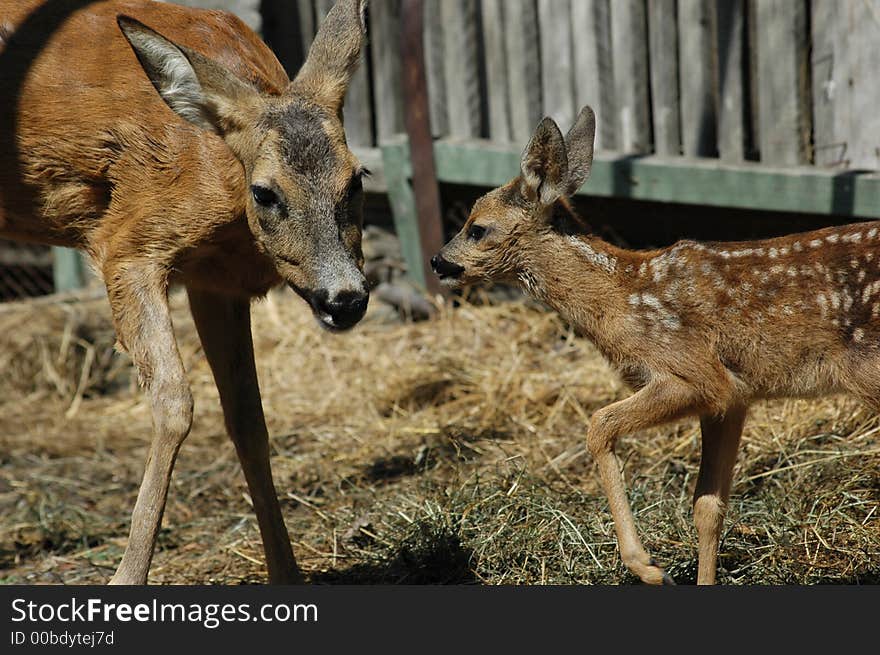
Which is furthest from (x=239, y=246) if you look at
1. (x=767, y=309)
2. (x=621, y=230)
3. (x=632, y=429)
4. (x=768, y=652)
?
(x=621, y=230)

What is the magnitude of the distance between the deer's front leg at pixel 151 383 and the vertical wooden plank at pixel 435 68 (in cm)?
455

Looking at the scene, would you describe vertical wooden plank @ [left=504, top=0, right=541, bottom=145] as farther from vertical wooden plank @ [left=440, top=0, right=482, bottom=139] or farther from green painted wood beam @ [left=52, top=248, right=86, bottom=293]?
green painted wood beam @ [left=52, top=248, right=86, bottom=293]

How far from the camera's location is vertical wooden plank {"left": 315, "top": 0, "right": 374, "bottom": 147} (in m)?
9.74

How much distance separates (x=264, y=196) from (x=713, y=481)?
2.15 meters

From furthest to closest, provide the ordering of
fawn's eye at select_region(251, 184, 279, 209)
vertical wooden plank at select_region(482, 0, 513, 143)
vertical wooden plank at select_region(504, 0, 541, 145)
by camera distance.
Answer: vertical wooden plank at select_region(482, 0, 513, 143), vertical wooden plank at select_region(504, 0, 541, 145), fawn's eye at select_region(251, 184, 279, 209)

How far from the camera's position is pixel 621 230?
29.0 ft

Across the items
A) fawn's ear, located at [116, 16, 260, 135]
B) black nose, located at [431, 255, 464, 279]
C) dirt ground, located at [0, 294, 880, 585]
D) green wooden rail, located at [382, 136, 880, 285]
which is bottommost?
dirt ground, located at [0, 294, 880, 585]

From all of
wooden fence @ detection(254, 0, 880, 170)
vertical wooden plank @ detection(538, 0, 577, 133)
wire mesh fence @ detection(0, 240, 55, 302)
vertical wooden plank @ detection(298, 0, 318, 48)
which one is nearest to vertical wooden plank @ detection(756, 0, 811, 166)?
wooden fence @ detection(254, 0, 880, 170)

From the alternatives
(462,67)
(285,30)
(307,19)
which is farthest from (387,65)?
(285,30)

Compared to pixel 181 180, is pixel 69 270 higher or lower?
lower

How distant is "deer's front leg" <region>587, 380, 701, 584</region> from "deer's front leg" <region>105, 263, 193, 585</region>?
1657 millimetres

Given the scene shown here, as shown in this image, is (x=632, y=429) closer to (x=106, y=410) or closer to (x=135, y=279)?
(x=135, y=279)

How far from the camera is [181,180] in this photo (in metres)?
5.25

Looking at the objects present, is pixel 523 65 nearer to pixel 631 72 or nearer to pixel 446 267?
pixel 631 72
